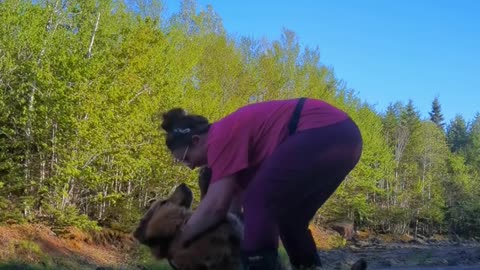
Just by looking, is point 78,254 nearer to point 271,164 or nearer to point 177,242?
point 177,242

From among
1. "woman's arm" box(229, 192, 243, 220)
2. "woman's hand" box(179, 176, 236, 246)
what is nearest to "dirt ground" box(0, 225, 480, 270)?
"woman's arm" box(229, 192, 243, 220)

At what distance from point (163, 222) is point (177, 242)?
0.14 meters

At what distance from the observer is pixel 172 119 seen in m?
3.64

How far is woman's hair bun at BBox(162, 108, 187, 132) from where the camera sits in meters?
3.62

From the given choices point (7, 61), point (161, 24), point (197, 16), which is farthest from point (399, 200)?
point (7, 61)

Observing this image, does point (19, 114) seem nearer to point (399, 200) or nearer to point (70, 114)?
point (70, 114)

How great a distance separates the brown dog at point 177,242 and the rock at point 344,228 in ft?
124

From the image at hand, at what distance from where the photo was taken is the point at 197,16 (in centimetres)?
3238

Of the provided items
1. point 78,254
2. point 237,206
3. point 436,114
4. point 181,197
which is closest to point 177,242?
point 181,197

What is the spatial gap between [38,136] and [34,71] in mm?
2228

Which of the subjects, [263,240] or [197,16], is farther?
[197,16]

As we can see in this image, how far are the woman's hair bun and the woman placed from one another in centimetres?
8

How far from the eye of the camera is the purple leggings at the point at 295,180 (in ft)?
10.3

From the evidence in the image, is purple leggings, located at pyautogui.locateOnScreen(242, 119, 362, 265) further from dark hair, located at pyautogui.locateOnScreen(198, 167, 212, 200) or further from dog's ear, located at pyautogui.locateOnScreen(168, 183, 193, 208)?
dark hair, located at pyautogui.locateOnScreen(198, 167, 212, 200)
